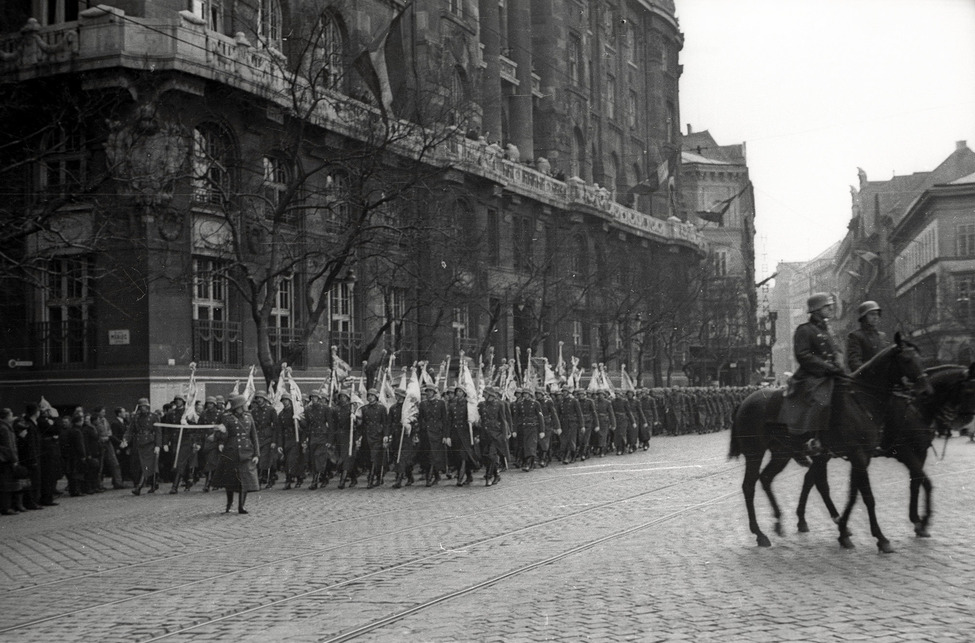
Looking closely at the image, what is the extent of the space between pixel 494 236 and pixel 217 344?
1798 cm

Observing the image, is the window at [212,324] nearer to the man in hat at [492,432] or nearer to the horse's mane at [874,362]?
the man in hat at [492,432]

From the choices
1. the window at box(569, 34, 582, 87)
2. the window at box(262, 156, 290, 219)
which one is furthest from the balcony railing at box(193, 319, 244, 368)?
the window at box(569, 34, 582, 87)

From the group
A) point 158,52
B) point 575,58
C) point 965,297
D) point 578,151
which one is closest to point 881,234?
point 965,297

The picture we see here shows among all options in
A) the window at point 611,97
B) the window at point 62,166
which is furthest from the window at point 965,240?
the window at point 62,166

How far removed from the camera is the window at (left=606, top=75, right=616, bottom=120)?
68.6 m

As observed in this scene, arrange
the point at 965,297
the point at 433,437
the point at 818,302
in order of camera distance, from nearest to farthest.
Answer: the point at 818,302, the point at 433,437, the point at 965,297

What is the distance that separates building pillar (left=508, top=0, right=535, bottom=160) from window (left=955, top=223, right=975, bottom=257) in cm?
2275

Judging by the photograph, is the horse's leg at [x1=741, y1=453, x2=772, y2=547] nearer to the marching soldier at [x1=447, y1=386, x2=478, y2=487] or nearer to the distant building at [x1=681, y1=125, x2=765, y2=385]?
the marching soldier at [x1=447, y1=386, x2=478, y2=487]

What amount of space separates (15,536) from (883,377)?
37.5 feet

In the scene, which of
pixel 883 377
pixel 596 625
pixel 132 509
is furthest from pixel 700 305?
pixel 596 625

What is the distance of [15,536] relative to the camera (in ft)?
54.3

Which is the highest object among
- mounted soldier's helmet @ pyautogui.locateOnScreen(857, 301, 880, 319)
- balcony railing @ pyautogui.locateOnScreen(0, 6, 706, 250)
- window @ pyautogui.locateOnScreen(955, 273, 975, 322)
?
balcony railing @ pyautogui.locateOnScreen(0, 6, 706, 250)

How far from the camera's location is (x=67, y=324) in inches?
1261

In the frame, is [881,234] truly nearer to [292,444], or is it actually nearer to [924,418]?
[292,444]
